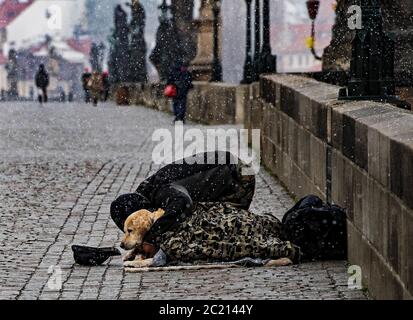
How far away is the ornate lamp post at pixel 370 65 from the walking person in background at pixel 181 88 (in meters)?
23.0

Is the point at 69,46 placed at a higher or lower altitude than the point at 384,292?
lower

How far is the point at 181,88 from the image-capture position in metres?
35.8

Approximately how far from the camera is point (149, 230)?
1004 cm

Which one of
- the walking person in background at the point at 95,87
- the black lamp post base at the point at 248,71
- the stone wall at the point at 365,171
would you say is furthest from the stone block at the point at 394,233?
the walking person in background at the point at 95,87

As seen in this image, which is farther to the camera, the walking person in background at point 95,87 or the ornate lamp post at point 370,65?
the walking person in background at point 95,87

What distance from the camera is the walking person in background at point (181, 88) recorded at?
35344 mm

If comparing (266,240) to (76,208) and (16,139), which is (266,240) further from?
(16,139)

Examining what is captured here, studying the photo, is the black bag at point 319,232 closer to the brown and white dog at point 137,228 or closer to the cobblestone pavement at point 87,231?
the cobblestone pavement at point 87,231

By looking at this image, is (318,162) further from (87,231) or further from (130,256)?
(130,256)

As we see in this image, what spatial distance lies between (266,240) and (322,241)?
0.34 meters

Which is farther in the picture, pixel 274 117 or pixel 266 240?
pixel 274 117

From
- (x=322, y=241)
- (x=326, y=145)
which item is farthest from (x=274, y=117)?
(x=322, y=241)

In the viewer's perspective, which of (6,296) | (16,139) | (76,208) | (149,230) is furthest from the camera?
(16,139)

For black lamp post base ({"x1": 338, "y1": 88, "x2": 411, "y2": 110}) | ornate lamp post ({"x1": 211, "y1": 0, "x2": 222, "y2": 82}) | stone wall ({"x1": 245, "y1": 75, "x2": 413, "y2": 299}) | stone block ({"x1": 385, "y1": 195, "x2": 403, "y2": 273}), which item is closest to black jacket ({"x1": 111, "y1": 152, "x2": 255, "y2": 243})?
stone wall ({"x1": 245, "y1": 75, "x2": 413, "y2": 299})
